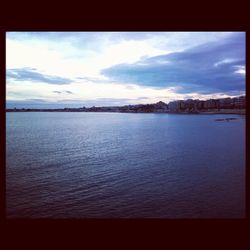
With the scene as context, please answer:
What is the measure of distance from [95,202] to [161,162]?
892cm

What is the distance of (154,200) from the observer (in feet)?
39.3

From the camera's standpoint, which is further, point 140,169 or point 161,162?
point 161,162
